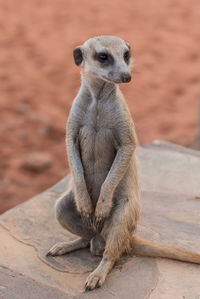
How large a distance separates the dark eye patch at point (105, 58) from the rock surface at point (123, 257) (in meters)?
1.27

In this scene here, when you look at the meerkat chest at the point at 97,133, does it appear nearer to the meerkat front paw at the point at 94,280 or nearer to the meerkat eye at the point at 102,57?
the meerkat eye at the point at 102,57

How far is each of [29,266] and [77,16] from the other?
8.44m

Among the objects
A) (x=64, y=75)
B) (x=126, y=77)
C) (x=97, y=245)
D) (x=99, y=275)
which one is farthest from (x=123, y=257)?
(x=64, y=75)

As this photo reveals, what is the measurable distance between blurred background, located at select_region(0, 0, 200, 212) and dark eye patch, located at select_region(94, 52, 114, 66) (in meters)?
3.26

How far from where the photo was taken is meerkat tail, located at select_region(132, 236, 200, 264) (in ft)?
10.2

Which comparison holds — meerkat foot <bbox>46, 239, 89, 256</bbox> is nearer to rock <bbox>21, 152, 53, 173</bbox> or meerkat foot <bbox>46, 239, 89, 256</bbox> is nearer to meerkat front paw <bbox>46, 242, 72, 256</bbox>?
meerkat front paw <bbox>46, 242, 72, 256</bbox>

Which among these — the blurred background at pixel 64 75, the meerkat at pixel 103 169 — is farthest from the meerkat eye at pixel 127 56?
the blurred background at pixel 64 75

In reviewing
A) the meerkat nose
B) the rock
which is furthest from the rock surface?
the rock

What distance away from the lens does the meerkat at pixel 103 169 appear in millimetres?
2949

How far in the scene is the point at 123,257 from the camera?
10.5 feet

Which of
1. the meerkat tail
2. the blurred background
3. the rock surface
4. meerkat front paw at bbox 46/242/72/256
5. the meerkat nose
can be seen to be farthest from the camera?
the blurred background

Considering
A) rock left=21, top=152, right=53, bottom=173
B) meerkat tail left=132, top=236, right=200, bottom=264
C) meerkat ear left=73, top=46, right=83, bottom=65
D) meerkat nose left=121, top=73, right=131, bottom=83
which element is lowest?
rock left=21, top=152, right=53, bottom=173

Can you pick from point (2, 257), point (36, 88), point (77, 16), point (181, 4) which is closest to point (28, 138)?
point (36, 88)

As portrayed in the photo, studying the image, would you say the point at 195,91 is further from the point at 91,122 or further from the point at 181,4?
the point at 91,122
